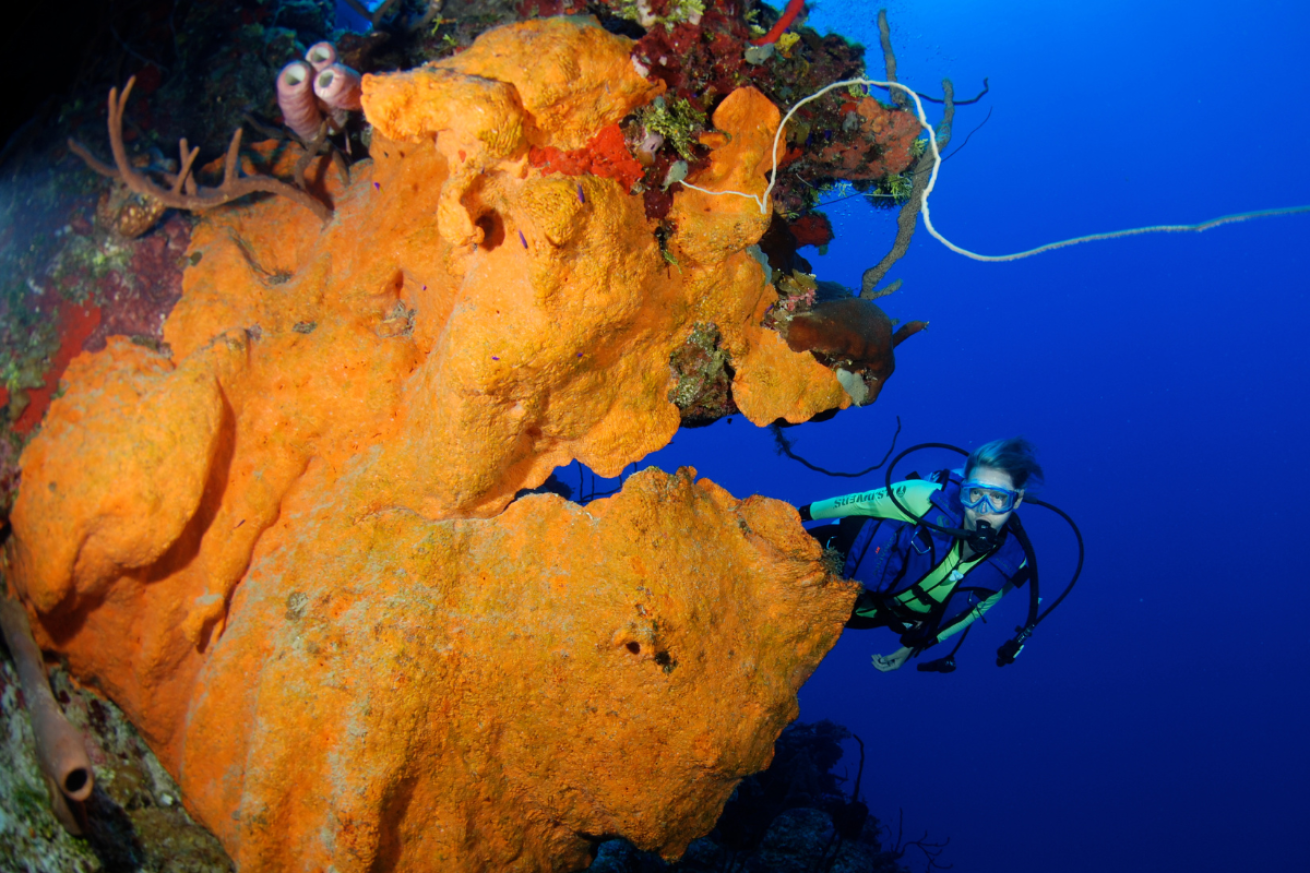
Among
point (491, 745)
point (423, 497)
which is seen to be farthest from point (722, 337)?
point (491, 745)

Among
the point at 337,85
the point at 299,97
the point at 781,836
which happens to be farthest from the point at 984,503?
the point at 781,836

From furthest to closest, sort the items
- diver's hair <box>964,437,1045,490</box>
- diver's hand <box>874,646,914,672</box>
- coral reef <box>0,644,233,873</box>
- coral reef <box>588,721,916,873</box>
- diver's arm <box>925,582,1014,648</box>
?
1. coral reef <box>588,721,916,873</box>
2. diver's hand <box>874,646,914,672</box>
3. diver's arm <box>925,582,1014,648</box>
4. diver's hair <box>964,437,1045,490</box>
5. coral reef <box>0,644,233,873</box>

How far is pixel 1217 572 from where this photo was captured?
156 feet

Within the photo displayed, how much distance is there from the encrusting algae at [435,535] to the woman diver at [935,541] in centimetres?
156

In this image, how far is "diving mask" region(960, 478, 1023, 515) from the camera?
3.99m

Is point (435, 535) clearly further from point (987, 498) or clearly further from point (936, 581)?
point (987, 498)

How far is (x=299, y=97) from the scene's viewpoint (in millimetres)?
2713

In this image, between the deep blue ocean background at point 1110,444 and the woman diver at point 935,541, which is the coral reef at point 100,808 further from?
the deep blue ocean background at point 1110,444

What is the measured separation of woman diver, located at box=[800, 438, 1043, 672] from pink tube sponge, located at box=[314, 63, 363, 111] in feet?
13.0

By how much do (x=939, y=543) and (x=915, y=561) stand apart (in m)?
0.23

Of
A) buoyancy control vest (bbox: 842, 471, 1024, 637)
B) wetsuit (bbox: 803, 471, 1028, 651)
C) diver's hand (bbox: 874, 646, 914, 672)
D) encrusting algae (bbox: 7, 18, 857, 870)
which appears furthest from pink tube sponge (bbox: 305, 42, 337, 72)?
diver's hand (bbox: 874, 646, 914, 672)

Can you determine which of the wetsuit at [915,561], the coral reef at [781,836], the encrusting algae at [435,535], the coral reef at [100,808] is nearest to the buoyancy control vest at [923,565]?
the wetsuit at [915,561]

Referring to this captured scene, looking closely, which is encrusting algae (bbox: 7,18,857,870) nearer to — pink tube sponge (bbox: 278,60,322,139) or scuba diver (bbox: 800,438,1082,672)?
pink tube sponge (bbox: 278,60,322,139)

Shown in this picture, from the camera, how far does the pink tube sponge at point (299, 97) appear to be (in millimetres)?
2672
